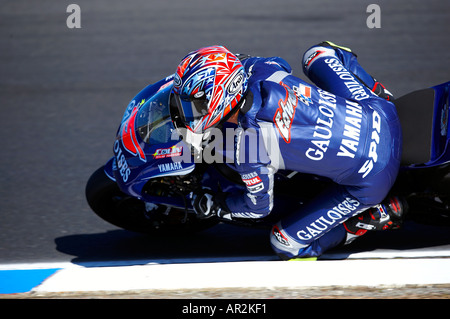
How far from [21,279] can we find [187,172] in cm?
119

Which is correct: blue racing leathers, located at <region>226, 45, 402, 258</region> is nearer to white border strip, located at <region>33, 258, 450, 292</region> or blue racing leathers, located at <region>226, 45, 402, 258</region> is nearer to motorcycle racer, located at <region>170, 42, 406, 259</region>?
motorcycle racer, located at <region>170, 42, 406, 259</region>

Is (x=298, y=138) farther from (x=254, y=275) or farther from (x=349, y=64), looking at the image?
(x=349, y=64)

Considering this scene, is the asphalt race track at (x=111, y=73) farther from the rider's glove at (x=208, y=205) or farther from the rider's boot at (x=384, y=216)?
the rider's glove at (x=208, y=205)

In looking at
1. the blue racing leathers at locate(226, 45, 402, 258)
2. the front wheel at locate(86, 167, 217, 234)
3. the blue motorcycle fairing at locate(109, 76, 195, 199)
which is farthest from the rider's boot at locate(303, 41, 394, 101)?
the front wheel at locate(86, 167, 217, 234)

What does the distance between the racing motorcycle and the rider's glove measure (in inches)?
3.4

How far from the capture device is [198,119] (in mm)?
3158

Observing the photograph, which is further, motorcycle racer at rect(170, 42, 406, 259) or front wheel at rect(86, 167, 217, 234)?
front wheel at rect(86, 167, 217, 234)

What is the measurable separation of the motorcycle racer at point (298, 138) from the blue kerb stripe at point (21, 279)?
985 mm

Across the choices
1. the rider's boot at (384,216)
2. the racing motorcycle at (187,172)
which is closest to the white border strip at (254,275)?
the rider's boot at (384,216)

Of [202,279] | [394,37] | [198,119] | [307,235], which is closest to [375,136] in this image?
[307,235]

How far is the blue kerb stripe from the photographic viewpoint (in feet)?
11.2

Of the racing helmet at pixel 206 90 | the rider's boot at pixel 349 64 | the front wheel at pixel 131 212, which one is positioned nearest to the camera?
the racing helmet at pixel 206 90

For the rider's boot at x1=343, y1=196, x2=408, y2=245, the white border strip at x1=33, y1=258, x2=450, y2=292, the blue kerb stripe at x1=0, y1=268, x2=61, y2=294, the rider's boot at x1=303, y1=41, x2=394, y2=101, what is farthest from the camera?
the rider's boot at x1=303, y1=41, x2=394, y2=101

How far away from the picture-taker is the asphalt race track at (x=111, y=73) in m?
4.16
